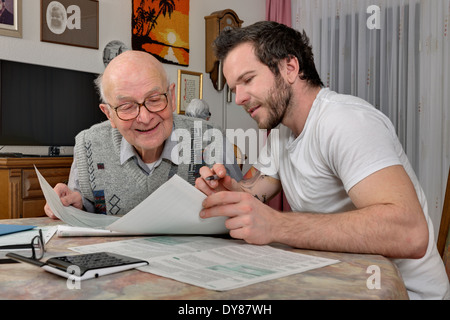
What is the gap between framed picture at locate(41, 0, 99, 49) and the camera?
10.6 ft

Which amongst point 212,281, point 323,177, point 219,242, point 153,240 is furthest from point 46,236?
point 323,177

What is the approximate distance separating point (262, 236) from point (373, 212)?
8.6 inches

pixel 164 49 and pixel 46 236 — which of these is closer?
pixel 46 236

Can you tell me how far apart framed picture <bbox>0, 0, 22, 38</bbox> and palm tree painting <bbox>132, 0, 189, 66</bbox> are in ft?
3.21

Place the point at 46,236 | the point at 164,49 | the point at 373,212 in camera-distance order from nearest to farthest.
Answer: the point at 373,212 < the point at 46,236 < the point at 164,49

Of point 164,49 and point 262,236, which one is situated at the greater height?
point 164,49

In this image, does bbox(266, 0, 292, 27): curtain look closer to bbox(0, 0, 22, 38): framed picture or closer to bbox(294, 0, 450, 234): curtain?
bbox(294, 0, 450, 234): curtain

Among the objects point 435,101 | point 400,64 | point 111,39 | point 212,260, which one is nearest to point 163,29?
point 111,39

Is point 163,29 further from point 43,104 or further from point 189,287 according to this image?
point 189,287

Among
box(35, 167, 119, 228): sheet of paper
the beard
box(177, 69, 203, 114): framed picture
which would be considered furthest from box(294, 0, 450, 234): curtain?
box(35, 167, 119, 228): sheet of paper

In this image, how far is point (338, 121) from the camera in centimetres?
106

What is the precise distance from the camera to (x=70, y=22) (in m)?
3.38

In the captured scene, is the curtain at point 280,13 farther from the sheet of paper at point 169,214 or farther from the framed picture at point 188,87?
the sheet of paper at point 169,214
